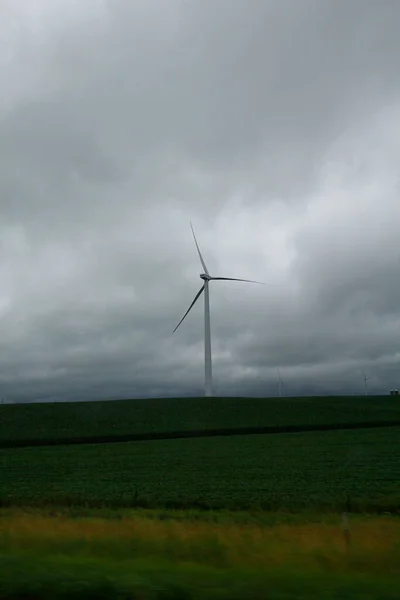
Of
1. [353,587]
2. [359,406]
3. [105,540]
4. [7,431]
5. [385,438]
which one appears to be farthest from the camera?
[359,406]

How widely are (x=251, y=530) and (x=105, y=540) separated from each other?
11.4 ft

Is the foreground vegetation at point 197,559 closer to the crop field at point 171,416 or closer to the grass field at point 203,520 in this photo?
the grass field at point 203,520

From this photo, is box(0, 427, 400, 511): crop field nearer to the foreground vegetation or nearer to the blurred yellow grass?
the blurred yellow grass

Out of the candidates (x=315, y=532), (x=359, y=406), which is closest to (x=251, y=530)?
(x=315, y=532)

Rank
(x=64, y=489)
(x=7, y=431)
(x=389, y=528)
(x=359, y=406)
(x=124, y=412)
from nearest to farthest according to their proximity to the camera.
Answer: (x=389, y=528), (x=64, y=489), (x=7, y=431), (x=124, y=412), (x=359, y=406)

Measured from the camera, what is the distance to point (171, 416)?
2913 inches

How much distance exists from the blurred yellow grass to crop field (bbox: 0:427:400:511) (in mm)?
5073

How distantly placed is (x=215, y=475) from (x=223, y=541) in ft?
56.4

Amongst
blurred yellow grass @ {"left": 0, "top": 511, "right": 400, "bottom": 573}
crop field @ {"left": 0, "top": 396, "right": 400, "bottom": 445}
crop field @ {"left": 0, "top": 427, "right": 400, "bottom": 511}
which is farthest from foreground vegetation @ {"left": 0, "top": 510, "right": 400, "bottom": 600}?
crop field @ {"left": 0, "top": 396, "right": 400, "bottom": 445}

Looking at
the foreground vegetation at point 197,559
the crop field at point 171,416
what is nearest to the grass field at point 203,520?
the foreground vegetation at point 197,559

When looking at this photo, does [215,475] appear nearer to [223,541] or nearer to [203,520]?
[203,520]

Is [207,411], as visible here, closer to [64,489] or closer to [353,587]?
[64,489]

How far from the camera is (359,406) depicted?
88562 mm

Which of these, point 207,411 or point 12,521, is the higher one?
point 207,411
